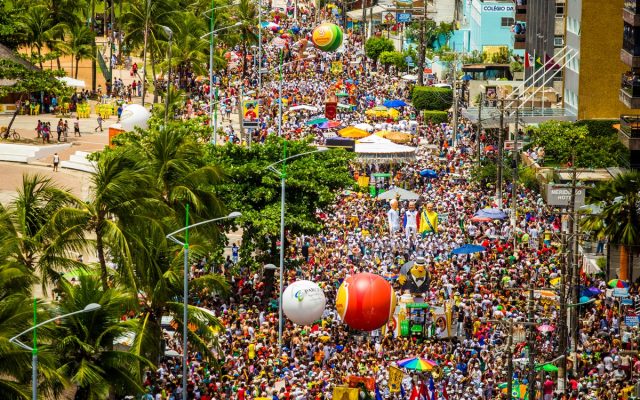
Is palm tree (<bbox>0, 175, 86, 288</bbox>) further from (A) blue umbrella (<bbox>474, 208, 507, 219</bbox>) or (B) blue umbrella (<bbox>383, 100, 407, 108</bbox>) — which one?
(B) blue umbrella (<bbox>383, 100, 407, 108</bbox>)

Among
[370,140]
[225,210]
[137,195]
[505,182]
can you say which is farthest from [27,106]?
[137,195]

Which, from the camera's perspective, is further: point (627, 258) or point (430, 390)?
point (627, 258)

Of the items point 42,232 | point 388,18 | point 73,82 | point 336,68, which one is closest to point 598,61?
point 73,82

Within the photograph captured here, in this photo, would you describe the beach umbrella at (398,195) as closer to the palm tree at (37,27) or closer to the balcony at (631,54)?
the balcony at (631,54)

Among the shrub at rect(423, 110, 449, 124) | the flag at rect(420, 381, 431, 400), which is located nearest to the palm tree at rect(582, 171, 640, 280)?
the flag at rect(420, 381, 431, 400)

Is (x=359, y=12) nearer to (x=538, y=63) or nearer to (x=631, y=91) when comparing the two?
(x=538, y=63)

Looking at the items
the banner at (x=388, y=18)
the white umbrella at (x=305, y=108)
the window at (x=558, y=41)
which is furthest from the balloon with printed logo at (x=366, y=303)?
the banner at (x=388, y=18)

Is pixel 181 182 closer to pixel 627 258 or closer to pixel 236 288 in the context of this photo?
pixel 236 288
